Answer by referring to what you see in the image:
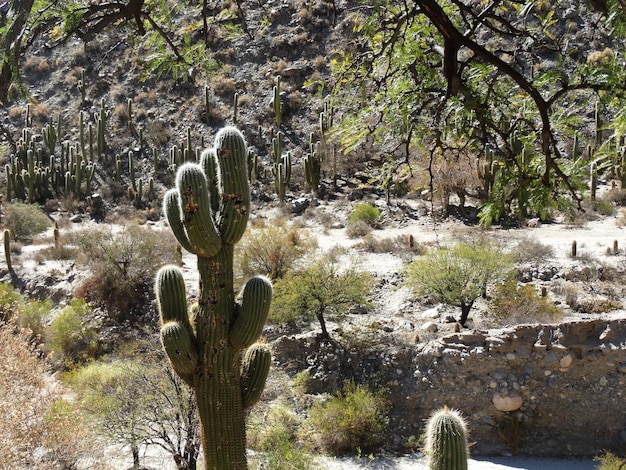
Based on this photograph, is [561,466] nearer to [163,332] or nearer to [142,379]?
[142,379]

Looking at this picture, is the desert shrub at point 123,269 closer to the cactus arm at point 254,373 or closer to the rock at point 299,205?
the rock at point 299,205

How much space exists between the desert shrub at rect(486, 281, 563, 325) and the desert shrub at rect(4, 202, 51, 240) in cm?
1875

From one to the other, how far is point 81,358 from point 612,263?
1383 cm

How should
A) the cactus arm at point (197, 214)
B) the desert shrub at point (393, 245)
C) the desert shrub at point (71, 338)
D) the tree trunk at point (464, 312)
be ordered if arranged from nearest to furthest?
the cactus arm at point (197, 214) → the tree trunk at point (464, 312) → the desert shrub at point (71, 338) → the desert shrub at point (393, 245)

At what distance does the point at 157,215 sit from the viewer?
29469 millimetres

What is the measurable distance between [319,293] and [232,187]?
30.2 ft

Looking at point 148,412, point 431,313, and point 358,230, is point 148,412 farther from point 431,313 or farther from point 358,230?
point 358,230

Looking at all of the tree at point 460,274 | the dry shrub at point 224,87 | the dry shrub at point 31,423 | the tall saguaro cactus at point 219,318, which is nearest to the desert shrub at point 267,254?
the tree at point 460,274

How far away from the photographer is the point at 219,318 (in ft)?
18.7

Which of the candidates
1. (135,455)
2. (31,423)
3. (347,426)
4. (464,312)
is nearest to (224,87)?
(464,312)

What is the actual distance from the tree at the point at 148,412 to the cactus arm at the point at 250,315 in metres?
4.41

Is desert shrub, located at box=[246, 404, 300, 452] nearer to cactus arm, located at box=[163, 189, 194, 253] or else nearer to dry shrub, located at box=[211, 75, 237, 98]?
cactus arm, located at box=[163, 189, 194, 253]

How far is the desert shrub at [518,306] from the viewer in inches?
536

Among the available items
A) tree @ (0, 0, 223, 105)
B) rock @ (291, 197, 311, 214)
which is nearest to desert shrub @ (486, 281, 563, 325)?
tree @ (0, 0, 223, 105)
